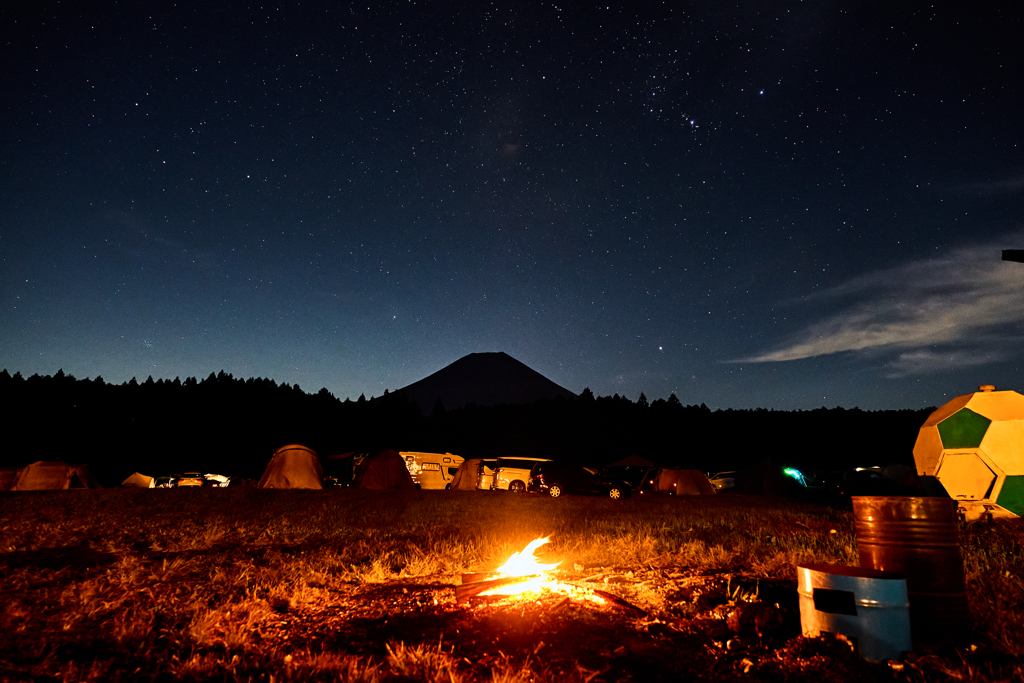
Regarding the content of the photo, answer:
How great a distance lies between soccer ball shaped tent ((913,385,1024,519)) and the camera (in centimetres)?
980

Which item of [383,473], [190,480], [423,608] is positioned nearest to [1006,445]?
[423,608]

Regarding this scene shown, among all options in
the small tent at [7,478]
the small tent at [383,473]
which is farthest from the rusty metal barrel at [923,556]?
the small tent at [7,478]

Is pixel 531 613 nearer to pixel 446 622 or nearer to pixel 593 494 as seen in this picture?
pixel 446 622

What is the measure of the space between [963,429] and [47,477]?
3023 centimetres

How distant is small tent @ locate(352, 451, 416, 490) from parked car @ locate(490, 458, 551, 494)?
342cm

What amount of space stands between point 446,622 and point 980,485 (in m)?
11.0

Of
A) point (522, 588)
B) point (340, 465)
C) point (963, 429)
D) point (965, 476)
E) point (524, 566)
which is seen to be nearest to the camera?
point (522, 588)

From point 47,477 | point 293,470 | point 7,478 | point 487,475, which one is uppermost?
point 293,470

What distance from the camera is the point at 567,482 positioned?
19.8 meters

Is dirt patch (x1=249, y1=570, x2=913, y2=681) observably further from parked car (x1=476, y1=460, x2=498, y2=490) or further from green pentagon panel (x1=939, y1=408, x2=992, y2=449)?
parked car (x1=476, y1=460, x2=498, y2=490)

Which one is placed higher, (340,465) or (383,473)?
(383,473)

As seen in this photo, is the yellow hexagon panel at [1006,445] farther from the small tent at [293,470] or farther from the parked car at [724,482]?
the small tent at [293,470]

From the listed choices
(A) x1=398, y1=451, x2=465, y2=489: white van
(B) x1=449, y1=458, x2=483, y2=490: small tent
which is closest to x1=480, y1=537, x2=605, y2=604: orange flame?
(B) x1=449, y1=458, x2=483, y2=490: small tent

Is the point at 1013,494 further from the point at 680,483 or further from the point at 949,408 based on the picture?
the point at 680,483
